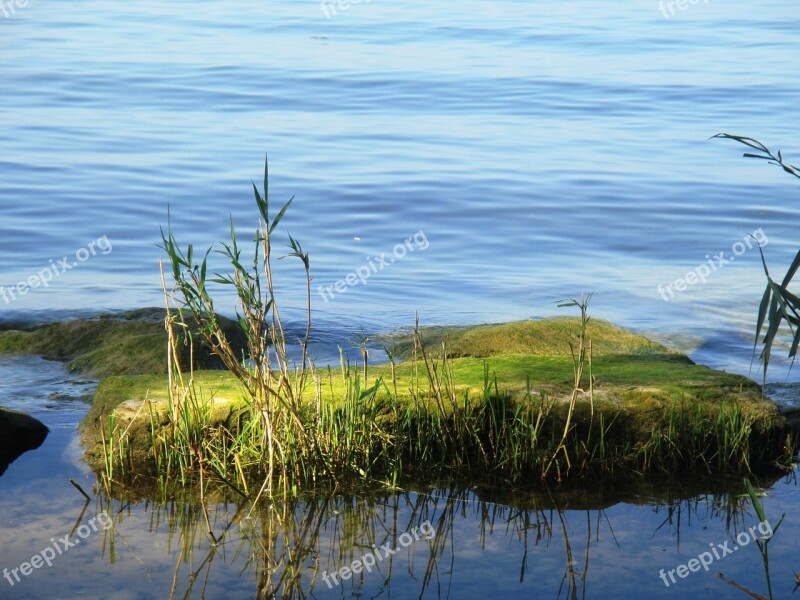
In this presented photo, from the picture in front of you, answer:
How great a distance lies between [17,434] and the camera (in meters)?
6.62

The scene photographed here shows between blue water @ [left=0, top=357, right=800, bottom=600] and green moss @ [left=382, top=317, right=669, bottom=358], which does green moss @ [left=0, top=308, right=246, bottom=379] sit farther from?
blue water @ [left=0, top=357, right=800, bottom=600]

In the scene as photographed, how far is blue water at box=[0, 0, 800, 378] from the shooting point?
11.8 m

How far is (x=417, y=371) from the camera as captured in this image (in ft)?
22.5

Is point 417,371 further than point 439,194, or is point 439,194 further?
point 439,194

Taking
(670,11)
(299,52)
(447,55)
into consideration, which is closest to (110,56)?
(299,52)

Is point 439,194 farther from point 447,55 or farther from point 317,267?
point 447,55

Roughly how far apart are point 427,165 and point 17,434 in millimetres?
11476

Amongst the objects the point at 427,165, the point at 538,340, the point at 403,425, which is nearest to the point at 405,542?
the point at 403,425

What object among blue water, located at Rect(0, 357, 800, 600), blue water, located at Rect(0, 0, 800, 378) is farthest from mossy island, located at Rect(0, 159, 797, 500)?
blue water, located at Rect(0, 0, 800, 378)

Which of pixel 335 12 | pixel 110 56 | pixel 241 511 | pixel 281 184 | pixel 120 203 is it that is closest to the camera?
pixel 241 511

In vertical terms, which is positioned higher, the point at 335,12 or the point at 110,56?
the point at 335,12

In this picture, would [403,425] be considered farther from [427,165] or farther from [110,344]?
[427,165]

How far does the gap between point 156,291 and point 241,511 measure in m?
6.26

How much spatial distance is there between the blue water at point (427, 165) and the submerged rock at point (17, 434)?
4.10 m
